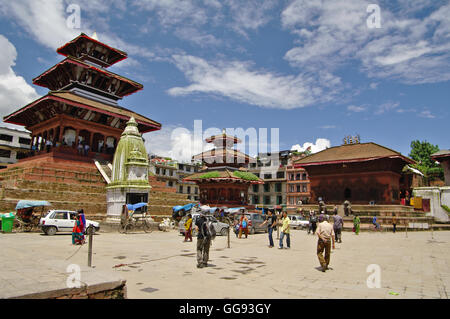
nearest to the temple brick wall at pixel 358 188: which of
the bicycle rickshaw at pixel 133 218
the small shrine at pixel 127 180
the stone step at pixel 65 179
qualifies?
the small shrine at pixel 127 180

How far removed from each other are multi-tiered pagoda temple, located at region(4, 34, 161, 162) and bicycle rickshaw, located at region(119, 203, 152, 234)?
30.8ft

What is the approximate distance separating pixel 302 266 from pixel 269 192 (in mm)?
55953

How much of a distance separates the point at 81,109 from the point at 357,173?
29036 millimetres

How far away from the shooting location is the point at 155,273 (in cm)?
791

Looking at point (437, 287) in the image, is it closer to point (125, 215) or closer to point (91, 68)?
point (125, 215)

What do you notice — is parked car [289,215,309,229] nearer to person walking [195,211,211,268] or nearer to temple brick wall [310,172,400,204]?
temple brick wall [310,172,400,204]

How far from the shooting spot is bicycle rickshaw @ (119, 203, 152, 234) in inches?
789

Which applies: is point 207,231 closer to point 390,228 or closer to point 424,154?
point 390,228

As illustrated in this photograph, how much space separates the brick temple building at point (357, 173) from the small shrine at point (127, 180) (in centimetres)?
2154

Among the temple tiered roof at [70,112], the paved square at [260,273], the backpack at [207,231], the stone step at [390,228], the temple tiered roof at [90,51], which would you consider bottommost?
the stone step at [390,228]

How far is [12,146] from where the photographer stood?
47.2m

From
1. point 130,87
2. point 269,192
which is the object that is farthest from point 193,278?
point 269,192

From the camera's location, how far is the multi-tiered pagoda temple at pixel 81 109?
28125 millimetres

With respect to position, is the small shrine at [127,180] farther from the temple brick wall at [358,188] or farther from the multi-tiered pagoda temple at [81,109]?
the temple brick wall at [358,188]
